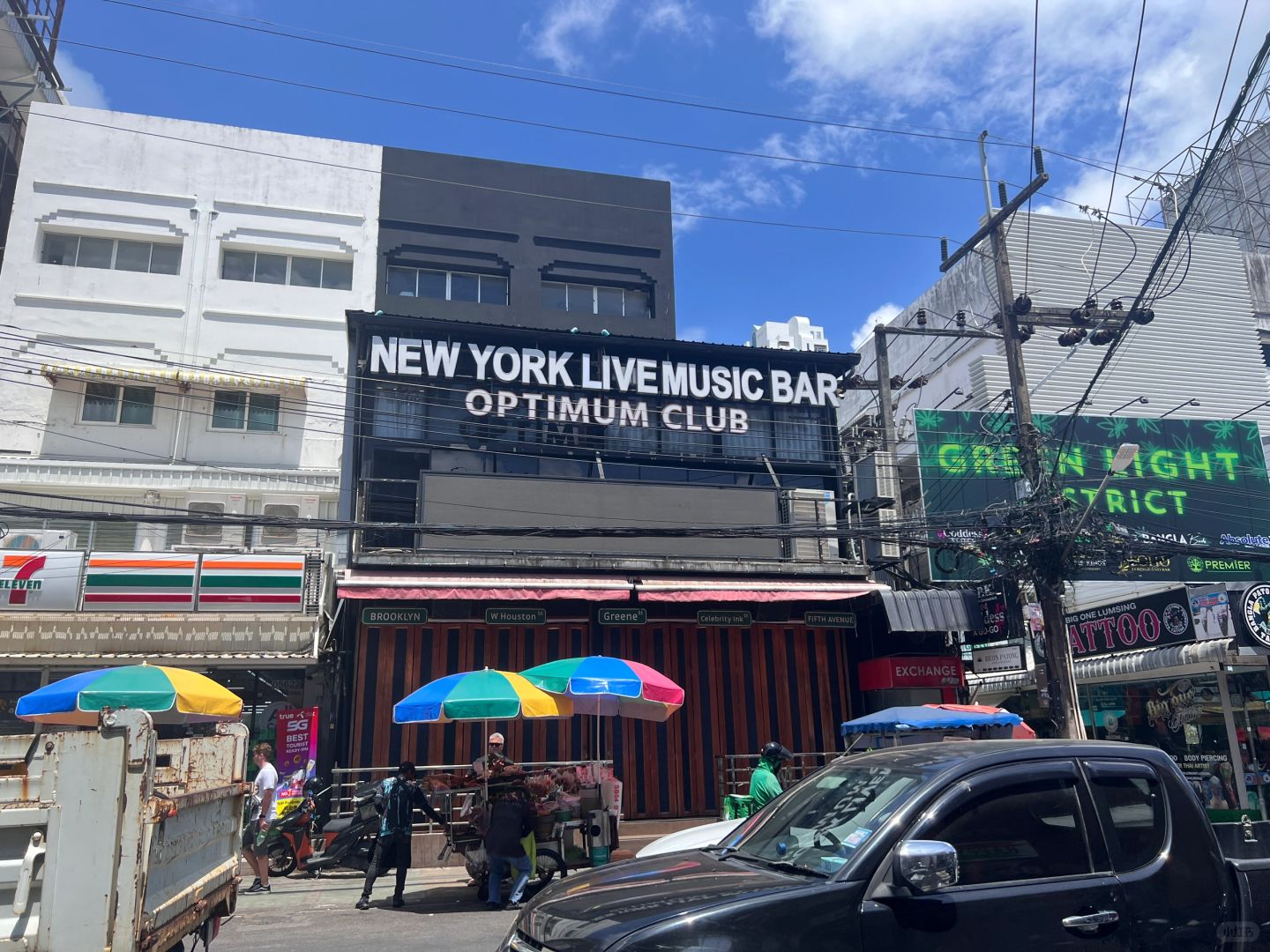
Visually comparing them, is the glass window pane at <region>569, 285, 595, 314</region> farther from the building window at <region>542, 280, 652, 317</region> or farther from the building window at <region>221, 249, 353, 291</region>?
the building window at <region>221, 249, 353, 291</region>

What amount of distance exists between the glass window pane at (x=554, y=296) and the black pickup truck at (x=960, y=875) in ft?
75.0

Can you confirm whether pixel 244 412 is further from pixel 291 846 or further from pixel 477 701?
pixel 477 701

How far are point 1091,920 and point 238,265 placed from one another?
25.4 m

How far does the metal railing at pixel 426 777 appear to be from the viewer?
13445 millimetres

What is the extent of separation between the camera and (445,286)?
85.0ft

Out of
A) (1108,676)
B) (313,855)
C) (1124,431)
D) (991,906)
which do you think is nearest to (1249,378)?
(1124,431)

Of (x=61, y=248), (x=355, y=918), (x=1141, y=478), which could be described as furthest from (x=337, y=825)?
(x=1141, y=478)

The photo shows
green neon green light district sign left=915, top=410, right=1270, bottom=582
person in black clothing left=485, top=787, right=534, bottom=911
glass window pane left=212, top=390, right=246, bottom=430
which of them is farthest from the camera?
green neon green light district sign left=915, top=410, right=1270, bottom=582

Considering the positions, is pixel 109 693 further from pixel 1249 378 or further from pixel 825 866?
pixel 1249 378

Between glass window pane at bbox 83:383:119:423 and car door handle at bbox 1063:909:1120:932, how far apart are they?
22467 millimetres

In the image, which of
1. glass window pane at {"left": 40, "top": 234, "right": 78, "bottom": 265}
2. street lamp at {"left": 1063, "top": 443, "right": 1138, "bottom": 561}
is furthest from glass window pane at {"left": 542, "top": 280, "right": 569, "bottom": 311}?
street lamp at {"left": 1063, "top": 443, "right": 1138, "bottom": 561}

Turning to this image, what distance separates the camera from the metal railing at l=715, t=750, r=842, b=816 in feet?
55.0

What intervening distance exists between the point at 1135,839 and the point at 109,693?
9982mm

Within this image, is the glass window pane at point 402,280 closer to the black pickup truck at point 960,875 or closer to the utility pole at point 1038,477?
the utility pole at point 1038,477
